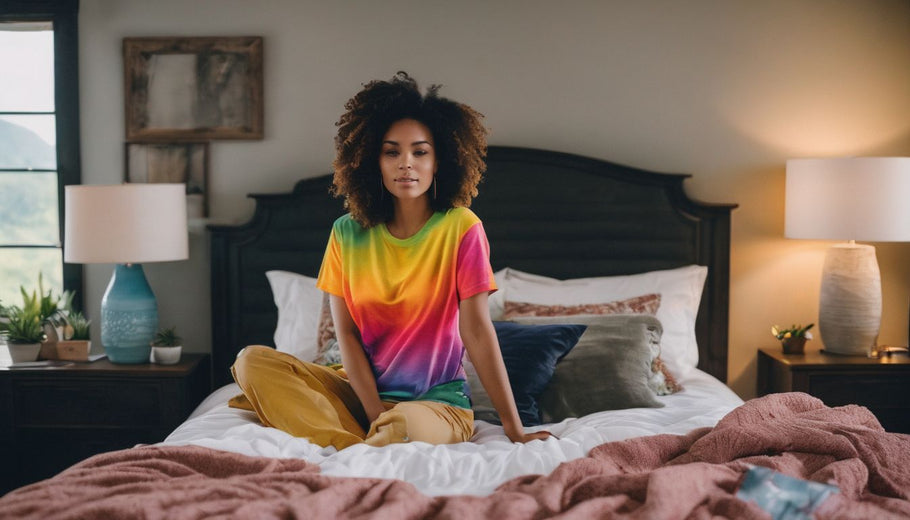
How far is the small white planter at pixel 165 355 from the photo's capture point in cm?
290

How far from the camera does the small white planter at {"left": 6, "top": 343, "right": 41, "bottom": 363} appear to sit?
2.88 m

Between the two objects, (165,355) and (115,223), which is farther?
(165,355)

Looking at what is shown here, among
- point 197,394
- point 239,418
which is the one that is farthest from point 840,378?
point 197,394

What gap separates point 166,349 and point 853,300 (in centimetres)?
270

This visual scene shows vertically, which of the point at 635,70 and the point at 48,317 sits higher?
the point at 635,70

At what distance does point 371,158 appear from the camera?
2092 mm

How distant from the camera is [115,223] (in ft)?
9.16

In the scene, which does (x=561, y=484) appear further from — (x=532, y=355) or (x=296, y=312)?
(x=296, y=312)

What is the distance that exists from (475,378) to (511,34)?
1.60 meters

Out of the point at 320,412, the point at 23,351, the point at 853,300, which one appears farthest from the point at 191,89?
the point at 853,300

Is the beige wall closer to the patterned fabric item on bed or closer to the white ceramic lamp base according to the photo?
the white ceramic lamp base

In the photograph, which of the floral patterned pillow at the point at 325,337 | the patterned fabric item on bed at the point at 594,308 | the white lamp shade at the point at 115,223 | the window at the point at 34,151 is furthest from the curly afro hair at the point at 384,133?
the window at the point at 34,151

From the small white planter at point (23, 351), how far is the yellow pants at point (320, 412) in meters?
1.37

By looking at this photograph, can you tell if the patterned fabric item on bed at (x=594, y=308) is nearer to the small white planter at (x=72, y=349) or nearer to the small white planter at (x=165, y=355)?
the small white planter at (x=165, y=355)
